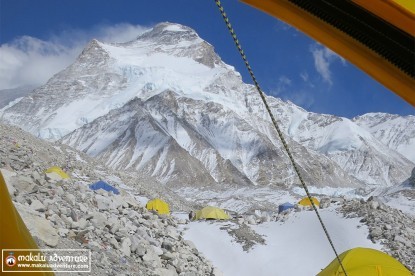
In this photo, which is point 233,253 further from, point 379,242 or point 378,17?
point 378,17

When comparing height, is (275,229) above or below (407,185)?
below

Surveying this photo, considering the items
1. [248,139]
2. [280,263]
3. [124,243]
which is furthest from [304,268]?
[248,139]

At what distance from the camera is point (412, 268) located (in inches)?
677

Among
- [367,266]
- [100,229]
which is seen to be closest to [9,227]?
[367,266]

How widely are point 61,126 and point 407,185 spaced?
151 meters

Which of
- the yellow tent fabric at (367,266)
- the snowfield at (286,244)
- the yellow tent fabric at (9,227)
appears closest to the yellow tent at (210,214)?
the snowfield at (286,244)

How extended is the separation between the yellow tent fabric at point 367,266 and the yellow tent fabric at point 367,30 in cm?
888

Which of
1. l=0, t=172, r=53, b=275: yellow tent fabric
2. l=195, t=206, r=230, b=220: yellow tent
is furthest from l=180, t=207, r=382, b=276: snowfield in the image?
l=0, t=172, r=53, b=275: yellow tent fabric

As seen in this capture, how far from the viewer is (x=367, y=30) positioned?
1.98m

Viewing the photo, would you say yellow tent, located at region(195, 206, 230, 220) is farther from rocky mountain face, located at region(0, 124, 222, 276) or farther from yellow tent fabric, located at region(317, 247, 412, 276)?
yellow tent fabric, located at region(317, 247, 412, 276)

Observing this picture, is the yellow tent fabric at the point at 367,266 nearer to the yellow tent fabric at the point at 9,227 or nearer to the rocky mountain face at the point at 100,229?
the rocky mountain face at the point at 100,229

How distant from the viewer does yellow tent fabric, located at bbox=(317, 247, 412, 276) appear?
398 inches

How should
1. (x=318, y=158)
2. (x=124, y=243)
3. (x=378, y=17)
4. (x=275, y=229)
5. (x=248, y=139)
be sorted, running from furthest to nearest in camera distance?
1. (x=318, y=158)
2. (x=248, y=139)
3. (x=275, y=229)
4. (x=124, y=243)
5. (x=378, y=17)

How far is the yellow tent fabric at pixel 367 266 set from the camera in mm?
10117
